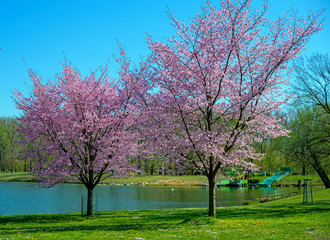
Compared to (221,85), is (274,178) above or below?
below

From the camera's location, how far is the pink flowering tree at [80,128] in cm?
1814

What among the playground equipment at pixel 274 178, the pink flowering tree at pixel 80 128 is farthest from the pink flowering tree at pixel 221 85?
the playground equipment at pixel 274 178

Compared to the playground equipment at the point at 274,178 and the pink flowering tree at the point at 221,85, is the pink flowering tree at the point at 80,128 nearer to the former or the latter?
the pink flowering tree at the point at 221,85

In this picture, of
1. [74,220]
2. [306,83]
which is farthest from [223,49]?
[306,83]

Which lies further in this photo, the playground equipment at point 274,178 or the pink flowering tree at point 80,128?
the playground equipment at point 274,178

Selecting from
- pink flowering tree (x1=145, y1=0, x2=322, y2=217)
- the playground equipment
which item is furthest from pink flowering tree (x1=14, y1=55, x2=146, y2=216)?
the playground equipment

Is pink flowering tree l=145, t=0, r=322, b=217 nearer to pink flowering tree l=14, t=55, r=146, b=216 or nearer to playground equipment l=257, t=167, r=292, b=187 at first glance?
pink flowering tree l=14, t=55, r=146, b=216

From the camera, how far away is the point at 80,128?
60.1 feet

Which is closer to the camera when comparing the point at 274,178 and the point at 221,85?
the point at 221,85

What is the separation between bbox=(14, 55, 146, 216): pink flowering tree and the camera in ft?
59.5

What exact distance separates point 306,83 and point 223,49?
15723 millimetres

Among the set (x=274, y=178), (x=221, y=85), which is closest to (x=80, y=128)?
(x=221, y=85)

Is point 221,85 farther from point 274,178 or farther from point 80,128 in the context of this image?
point 274,178

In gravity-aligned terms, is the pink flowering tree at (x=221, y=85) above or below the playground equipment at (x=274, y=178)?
above
